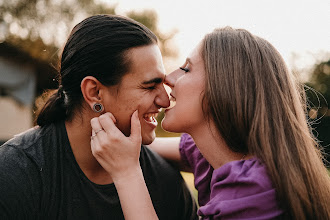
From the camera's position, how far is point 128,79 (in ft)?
9.09

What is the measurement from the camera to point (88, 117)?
9.29 feet

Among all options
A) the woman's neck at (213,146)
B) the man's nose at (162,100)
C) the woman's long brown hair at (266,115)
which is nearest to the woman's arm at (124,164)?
the man's nose at (162,100)

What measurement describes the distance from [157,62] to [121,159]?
90cm

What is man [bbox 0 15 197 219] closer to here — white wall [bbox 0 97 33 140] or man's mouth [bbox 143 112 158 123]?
man's mouth [bbox 143 112 158 123]

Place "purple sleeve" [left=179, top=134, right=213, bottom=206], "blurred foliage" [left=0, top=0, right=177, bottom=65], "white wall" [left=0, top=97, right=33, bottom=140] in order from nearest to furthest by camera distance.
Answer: "purple sleeve" [left=179, top=134, right=213, bottom=206], "white wall" [left=0, top=97, right=33, bottom=140], "blurred foliage" [left=0, top=0, right=177, bottom=65]

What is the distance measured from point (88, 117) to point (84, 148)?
251 millimetres

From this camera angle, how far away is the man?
2496 mm

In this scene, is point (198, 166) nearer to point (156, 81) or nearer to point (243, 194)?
point (156, 81)

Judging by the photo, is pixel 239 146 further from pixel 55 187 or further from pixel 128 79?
pixel 55 187

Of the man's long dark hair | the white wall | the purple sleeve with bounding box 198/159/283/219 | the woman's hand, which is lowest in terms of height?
the white wall

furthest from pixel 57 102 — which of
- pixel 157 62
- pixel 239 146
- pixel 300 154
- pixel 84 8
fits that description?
pixel 84 8

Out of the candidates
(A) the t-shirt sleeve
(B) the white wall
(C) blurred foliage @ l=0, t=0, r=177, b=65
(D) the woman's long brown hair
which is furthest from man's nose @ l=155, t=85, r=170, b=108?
(C) blurred foliage @ l=0, t=0, r=177, b=65

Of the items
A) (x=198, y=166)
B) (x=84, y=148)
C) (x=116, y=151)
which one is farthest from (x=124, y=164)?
(x=198, y=166)

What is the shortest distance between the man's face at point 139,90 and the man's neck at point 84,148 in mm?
233
